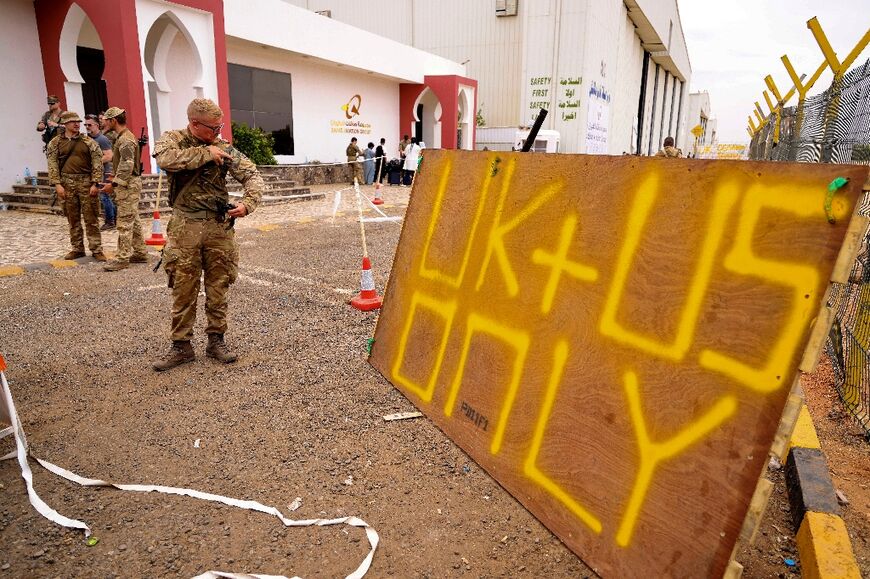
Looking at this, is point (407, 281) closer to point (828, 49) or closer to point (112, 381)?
point (112, 381)

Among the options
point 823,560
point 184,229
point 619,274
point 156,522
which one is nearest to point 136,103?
point 184,229

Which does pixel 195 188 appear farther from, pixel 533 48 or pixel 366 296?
pixel 533 48

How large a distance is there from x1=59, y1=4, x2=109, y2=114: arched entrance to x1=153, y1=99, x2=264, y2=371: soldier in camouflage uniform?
10.9 metres

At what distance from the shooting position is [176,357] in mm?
4246

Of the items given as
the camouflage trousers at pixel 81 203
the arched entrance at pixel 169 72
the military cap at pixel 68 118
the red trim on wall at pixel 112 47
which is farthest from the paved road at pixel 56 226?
the arched entrance at pixel 169 72

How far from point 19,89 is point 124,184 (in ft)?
27.4

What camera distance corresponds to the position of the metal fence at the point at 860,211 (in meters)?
3.72

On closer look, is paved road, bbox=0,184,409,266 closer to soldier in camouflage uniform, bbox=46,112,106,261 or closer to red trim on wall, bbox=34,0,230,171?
soldier in camouflage uniform, bbox=46,112,106,261

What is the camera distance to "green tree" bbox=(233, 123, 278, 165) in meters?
16.3

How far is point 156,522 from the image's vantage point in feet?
8.43

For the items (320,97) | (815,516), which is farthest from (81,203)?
(320,97)

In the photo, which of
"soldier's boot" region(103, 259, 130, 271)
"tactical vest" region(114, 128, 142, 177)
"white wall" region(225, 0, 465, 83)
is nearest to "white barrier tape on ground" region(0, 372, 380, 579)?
"soldier's boot" region(103, 259, 130, 271)

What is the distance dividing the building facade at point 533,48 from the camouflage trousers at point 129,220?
82.6 feet

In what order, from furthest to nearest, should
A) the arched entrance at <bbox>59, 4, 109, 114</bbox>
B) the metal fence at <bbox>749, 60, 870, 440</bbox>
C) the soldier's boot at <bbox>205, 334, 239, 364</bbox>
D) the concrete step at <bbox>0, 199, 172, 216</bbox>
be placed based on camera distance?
the arched entrance at <bbox>59, 4, 109, 114</bbox>, the concrete step at <bbox>0, 199, 172, 216</bbox>, the soldier's boot at <bbox>205, 334, 239, 364</bbox>, the metal fence at <bbox>749, 60, 870, 440</bbox>
